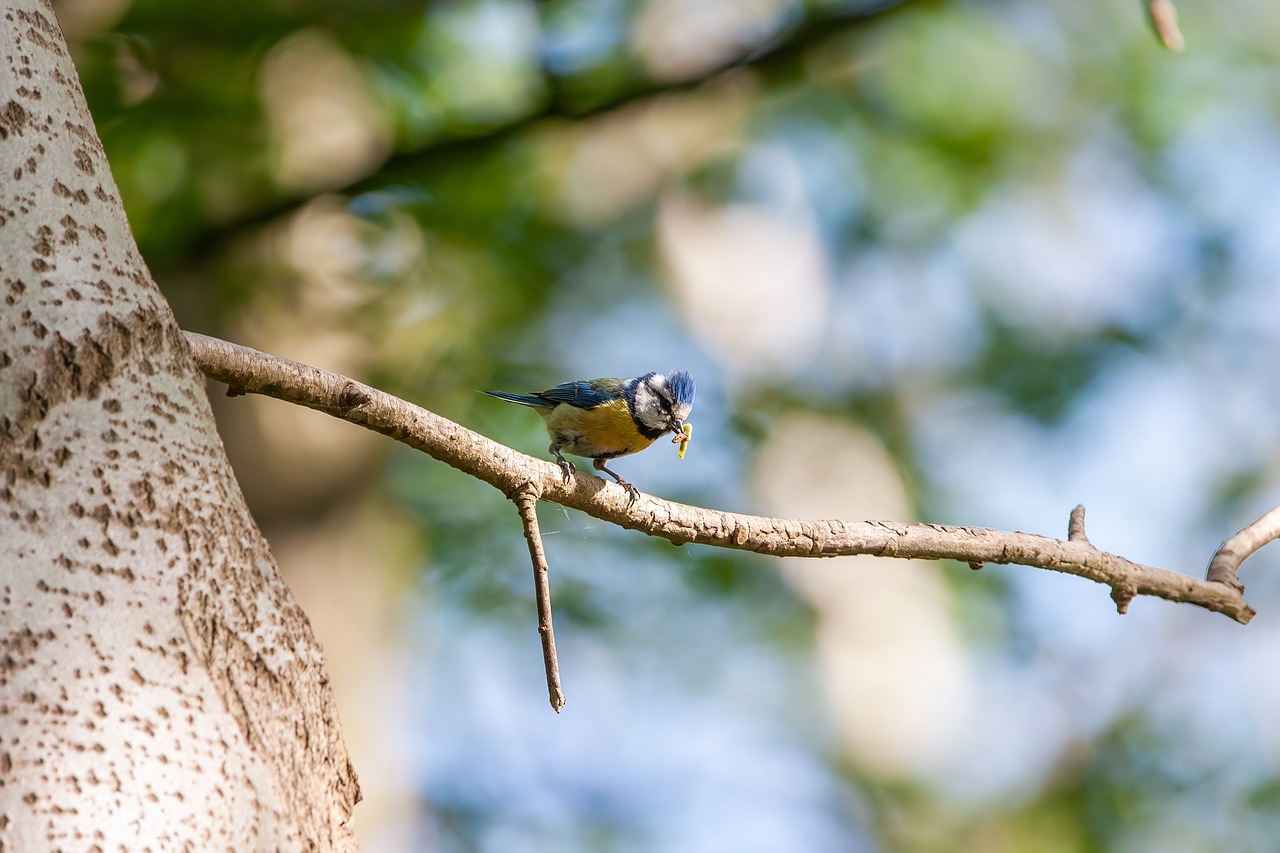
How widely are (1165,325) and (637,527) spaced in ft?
30.5

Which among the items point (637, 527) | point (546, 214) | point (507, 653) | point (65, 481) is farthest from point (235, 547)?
point (507, 653)

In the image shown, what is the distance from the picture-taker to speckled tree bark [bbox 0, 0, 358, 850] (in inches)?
57.1

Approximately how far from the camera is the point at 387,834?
25.7 ft

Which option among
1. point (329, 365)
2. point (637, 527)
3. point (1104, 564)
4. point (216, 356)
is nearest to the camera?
point (216, 356)

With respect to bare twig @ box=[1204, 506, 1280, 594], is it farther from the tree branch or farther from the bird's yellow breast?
the bird's yellow breast

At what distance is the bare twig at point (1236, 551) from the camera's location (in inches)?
126

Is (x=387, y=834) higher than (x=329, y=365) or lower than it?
lower

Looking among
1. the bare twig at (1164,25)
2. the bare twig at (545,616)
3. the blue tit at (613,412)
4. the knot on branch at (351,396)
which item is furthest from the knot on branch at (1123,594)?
the blue tit at (613,412)

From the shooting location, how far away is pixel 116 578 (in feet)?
5.23

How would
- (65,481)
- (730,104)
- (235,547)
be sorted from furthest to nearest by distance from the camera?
(730,104) < (235,547) < (65,481)

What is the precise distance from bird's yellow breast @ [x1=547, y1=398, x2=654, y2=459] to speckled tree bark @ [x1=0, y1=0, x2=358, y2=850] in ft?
10.3

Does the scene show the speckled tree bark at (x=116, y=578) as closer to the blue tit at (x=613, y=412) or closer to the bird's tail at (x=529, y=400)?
the blue tit at (x=613, y=412)

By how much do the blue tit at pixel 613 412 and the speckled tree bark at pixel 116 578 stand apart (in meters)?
3.16

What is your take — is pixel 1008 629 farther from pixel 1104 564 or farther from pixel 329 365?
pixel 1104 564
